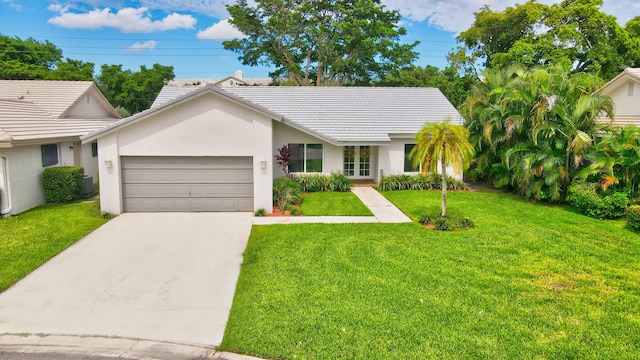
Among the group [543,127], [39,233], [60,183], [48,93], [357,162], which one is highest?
[48,93]

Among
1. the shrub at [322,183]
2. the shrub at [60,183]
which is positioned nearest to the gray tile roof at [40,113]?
the shrub at [60,183]

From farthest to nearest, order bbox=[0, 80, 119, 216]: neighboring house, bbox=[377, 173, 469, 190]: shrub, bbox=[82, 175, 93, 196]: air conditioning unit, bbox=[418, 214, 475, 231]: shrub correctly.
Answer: bbox=[377, 173, 469, 190]: shrub → bbox=[82, 175, 93, 196]: air conditioning unit → bbox=[0, 80, 119, 216]: neighboring house → bbox=[418, 214, 475, 231]: shrub

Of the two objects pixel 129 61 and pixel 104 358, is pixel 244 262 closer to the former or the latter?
pixel 104 358

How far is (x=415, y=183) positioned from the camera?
18281 mm

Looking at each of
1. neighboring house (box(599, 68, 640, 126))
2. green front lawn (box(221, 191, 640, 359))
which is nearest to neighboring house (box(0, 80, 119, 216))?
green front lawn (box(221, 191, 640, 359))

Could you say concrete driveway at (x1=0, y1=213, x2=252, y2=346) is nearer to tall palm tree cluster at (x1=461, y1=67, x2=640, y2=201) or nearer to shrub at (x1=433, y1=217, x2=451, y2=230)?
shrub at (x1=433, y1=217, x2=451, y2=230)

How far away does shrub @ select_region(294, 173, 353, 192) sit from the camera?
17647 mm

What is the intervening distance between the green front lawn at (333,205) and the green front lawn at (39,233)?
6660 mm

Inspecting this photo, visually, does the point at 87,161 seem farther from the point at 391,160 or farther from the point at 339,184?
the point at 391,160

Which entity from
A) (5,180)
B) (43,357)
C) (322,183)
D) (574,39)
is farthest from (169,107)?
(574,39)

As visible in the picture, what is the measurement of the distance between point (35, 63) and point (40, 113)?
35900mm

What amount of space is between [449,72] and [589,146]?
20.8 metres

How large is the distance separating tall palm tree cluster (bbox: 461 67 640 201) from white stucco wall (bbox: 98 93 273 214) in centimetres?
920

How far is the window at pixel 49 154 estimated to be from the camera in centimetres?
1510
